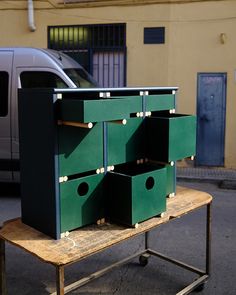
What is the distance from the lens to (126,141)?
3.36 m

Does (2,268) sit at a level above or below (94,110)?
below

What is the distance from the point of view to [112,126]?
323 centimetres

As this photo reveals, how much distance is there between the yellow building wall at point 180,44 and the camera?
9.53 meters

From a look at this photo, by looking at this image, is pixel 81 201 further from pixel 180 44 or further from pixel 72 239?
pixel 180 44

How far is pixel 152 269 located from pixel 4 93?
3.98 meters

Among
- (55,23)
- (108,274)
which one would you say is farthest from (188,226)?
(55,23)

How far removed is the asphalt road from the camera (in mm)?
4059

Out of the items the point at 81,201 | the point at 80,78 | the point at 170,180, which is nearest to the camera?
the point at 81,201

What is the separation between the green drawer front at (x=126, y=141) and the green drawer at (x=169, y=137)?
73mm

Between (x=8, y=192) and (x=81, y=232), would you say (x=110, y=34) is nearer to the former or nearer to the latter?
(x=8, y=192)

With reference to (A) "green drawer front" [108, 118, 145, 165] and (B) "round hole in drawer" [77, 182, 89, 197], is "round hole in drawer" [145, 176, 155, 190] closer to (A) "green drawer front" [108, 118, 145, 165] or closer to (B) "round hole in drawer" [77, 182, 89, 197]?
(A) "green drawer front" [108, 118, 145, 165]

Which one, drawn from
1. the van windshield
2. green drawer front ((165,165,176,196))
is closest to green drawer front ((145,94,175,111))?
green drawer front ((165,165,176,196))

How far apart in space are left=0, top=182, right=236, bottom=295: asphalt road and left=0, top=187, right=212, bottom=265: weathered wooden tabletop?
1.02 metres

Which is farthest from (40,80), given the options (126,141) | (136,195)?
(136,195)
